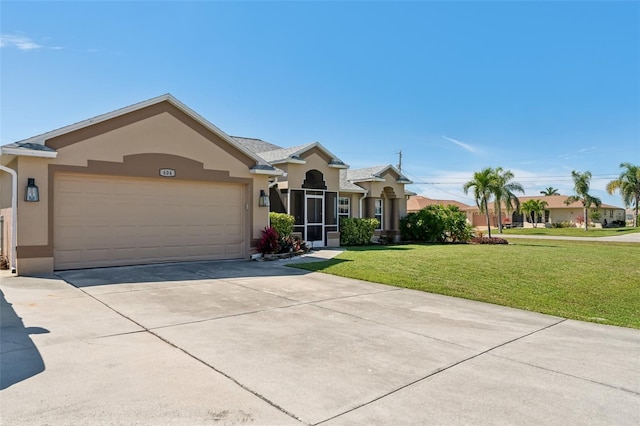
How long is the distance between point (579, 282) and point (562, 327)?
15.3ft

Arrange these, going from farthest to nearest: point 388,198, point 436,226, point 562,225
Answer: point 562,225 < point 388,198 < point 436,226

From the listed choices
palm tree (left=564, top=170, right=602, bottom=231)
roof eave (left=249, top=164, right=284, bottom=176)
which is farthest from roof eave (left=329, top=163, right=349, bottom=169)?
palm tree (left=564, top=170, right=602, bottom=231)

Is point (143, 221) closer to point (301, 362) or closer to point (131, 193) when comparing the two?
point (131, 193)

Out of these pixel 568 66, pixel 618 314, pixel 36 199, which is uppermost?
pixel 568 66

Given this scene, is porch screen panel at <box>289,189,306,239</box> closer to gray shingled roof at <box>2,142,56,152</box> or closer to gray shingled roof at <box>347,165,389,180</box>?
gray shingled roof at <box>347,165,389,180</box>

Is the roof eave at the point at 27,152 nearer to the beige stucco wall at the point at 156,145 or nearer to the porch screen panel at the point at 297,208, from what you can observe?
the beige stucco wall at the point at 156,145

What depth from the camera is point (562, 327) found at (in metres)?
6.30

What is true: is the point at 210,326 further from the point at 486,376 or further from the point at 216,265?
the point at 216,265

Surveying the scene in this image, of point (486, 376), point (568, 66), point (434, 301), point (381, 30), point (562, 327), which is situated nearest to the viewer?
point (486, 376)

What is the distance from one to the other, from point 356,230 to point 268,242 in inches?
284

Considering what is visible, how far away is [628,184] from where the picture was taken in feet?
156

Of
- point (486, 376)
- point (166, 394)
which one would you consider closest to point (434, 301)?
point (486, 376)

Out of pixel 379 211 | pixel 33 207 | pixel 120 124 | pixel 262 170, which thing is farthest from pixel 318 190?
pixel 33 207

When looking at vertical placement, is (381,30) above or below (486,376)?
Result: above
